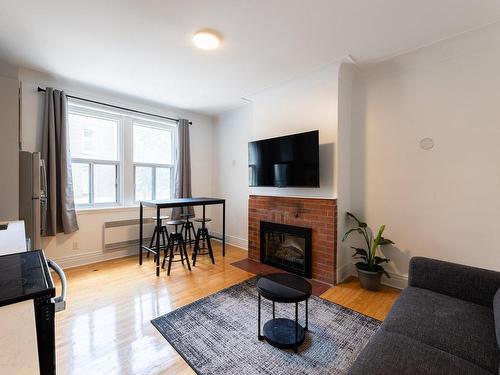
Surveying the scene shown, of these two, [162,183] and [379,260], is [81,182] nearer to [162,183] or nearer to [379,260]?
[162,183]

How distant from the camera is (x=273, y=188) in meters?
3.51

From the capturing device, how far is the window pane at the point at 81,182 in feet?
11.4

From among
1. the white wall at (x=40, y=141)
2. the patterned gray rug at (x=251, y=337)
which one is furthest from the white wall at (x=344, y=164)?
the white wall at (x=40, y=141)

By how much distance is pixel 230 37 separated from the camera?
225cm

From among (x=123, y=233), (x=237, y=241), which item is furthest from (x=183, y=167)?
(x=237, y=241)

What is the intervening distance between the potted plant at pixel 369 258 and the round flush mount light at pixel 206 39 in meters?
2.46

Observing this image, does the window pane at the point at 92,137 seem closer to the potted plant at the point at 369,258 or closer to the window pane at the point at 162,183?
the window pane at the point at 162,183

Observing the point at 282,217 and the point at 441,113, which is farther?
the point at 282,217

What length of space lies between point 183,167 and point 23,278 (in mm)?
3590

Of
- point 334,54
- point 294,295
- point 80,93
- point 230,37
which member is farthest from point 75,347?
point 334,54

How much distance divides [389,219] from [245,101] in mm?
2818

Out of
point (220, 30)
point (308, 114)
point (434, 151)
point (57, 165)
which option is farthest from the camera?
point (57, 165)

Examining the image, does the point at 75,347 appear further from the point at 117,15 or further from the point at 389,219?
the point at 389,219

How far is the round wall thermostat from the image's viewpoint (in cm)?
248
